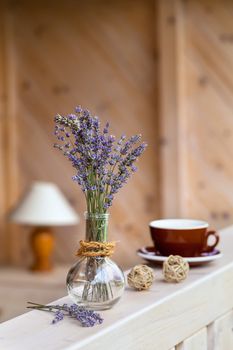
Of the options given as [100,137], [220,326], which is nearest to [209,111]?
[220,326]

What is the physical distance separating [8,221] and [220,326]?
3313 millimetres

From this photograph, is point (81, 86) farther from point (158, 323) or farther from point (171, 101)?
point (158, 323)

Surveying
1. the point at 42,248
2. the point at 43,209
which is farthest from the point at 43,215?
the point at 42,248

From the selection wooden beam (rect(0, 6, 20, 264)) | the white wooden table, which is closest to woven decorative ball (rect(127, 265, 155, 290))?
the white wooden table

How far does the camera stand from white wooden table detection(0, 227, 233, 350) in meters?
1.03

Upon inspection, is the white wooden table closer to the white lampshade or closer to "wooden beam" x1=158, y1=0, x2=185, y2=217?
"wooden beam" x1=158, y1=0, x2=185, y2=217

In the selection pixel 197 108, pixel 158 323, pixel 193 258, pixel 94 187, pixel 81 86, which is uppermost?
pixel 81 86

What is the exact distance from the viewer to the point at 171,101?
4305 millimetres

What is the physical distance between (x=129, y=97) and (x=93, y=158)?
3456mm

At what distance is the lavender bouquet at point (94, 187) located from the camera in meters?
1.15

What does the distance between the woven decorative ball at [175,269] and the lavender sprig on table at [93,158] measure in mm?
246

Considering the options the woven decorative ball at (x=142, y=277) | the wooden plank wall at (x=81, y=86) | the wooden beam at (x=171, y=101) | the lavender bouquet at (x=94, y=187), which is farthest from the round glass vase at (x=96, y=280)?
the wooden plank wall at (x=81, y=86)

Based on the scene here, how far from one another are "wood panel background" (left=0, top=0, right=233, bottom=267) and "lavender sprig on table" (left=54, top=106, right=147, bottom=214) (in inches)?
125

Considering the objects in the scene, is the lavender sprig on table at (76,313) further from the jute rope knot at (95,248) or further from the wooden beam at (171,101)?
the wooden beam at (171,101)
